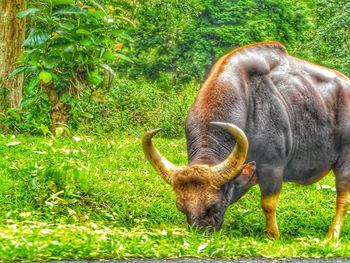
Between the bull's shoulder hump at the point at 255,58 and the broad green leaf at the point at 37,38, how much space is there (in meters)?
2.01

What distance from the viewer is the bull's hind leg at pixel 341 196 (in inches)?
380

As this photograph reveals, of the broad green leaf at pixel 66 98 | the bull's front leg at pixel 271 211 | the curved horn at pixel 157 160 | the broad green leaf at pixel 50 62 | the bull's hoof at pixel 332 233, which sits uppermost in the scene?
the broad green leaf at pixel 50 62

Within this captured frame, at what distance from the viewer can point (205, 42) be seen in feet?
117

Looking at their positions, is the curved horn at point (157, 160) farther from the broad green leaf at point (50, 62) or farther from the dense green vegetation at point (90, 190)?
the broad green leaf at point (50, 62)

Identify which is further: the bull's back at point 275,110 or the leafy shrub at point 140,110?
the leafy shrub at point 140,110

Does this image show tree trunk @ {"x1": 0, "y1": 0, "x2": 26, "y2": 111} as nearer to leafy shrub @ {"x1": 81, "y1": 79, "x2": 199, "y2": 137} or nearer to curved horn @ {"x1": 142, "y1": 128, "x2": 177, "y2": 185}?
leafy shrub @ {"x1": 81, "y1": 79, "x2": 199, "y2": 137}

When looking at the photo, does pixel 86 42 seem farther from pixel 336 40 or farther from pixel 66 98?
pixel 336 40

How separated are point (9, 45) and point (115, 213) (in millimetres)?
6276

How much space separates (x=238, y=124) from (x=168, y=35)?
27.9 m

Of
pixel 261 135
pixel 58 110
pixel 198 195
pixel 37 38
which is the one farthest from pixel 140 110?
pixel 198 195

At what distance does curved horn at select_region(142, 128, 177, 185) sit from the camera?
809cm

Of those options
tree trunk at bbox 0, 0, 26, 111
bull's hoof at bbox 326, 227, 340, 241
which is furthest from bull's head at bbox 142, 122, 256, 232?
tree trunk at bbox 0, 0, 26, 111

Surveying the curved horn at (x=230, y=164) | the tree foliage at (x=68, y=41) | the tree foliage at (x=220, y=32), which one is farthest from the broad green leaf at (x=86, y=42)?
the tree foliage at (x=220, y=32)

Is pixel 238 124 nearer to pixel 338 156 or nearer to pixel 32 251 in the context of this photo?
pixel 338 156
